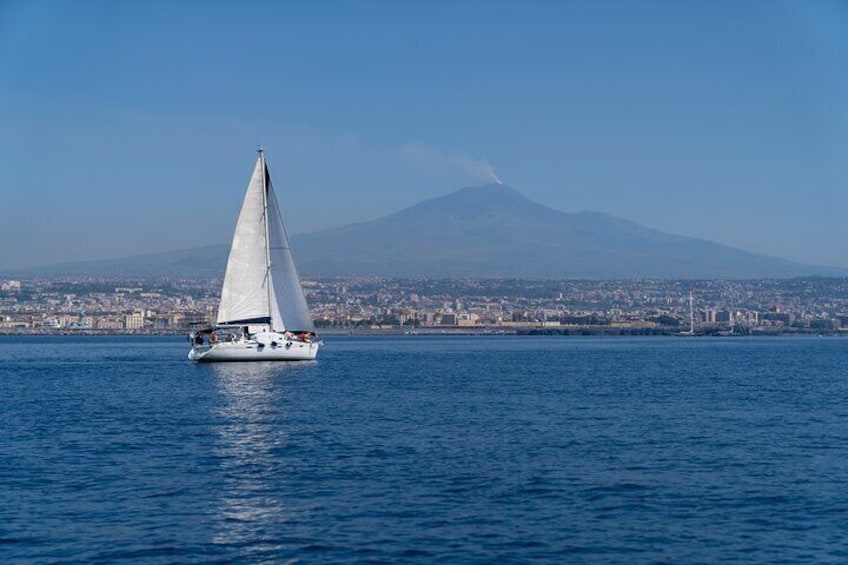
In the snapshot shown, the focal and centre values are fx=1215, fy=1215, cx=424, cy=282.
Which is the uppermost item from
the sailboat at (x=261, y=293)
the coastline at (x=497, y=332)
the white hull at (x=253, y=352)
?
the sailboat at (x=261, y=293)

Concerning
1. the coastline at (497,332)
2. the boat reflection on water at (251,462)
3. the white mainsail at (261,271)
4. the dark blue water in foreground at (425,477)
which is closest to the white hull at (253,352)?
the white mainsail at (261,271)

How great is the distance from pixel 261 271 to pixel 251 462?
34636mm

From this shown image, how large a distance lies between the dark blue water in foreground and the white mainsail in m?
17.3

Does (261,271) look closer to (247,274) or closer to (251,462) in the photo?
(247,274)

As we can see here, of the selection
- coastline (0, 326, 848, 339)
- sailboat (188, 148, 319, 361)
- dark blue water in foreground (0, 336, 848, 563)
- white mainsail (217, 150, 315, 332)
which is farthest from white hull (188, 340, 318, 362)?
coastline (0, 326, 848, 339)

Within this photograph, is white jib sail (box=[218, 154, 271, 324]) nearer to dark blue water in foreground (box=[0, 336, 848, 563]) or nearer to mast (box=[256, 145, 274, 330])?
mast (box=[256, 145, 274, 330])

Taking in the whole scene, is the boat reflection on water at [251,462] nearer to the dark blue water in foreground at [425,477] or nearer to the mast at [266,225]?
the dark blue water in foreground at [425,477]

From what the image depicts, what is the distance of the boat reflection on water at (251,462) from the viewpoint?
656 inches

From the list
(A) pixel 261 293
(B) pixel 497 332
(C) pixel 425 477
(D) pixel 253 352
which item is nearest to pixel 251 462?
(C) pixel 425 477

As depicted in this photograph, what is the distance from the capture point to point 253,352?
55.5 meters

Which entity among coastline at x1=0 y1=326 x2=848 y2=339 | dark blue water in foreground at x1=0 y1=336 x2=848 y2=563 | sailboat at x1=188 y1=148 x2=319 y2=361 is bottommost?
coastline at x1=0 y1=326 x2=848 y2=339

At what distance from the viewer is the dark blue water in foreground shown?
15805 mm

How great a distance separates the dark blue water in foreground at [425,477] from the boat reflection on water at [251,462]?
2.6 inches

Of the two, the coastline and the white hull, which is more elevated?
the white hull
